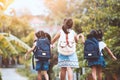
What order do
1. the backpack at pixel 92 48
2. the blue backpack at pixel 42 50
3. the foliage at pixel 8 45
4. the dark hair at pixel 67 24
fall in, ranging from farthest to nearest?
the foliage at pixel 8 45 → the blue backpack at pixel 42 50 → the backpack at pixel 92 48 → the dark hair at pixel 67 24

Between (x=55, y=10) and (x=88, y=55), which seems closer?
(x=88, y=55)

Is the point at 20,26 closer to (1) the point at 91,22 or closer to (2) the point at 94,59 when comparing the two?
(1) the point at 91,22

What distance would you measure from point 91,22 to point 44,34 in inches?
233

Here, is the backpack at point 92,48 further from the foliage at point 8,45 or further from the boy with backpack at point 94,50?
the foliage at point 8,45

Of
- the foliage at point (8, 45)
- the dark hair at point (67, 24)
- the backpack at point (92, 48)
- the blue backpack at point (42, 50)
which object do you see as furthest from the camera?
the foliage at point (8, 45)

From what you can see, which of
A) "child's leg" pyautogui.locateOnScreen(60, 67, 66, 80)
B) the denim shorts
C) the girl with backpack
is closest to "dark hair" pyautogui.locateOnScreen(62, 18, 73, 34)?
the girl with backpack

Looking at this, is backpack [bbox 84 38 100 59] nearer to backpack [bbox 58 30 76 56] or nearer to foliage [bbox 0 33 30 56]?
backpack [bbox 58 30 76 56]

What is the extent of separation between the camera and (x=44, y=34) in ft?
38.3

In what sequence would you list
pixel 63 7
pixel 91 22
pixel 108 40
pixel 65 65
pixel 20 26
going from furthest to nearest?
pixel 20 26, pixel 63 7, pixel 91 22, pixel 108 40, pixel 65 65

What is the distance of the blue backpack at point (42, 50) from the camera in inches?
452

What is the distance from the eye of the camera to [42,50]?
1148cm

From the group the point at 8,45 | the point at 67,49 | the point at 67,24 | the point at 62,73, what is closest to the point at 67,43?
the point at 67,49

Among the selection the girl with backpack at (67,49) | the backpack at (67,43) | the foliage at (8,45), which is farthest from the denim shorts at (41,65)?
the foliage at (8,45)

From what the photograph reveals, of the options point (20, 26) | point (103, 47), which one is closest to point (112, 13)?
point (103, 47)
